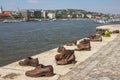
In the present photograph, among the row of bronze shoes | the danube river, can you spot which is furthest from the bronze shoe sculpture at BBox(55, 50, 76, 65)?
the danube river

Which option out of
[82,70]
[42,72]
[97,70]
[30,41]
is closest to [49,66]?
[42,72]

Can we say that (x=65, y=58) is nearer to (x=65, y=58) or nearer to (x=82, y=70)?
(x=65, y=58)

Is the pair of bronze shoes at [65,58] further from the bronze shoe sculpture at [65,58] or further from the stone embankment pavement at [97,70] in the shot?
the stone embankment pavement at [97,70]

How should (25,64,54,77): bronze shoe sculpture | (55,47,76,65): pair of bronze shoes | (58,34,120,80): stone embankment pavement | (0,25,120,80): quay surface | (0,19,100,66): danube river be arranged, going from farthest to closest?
(0,19,100,66): danube river → (55,47,76,65): pair of bronze shoes → (25,64,54,77): bronze shoe sculpture → (0,25,120,80): quay surface → (58,34,120,80): stone embankment pavement

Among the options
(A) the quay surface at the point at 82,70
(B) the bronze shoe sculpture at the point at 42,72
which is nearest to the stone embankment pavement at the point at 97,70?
(A) the quay surface at the point at 82,70

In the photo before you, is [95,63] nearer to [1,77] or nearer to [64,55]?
[64,55]

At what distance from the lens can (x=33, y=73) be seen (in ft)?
41.2

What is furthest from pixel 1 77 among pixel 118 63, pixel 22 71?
pixel 118 63

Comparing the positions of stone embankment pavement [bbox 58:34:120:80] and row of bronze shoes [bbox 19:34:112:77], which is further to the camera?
row of bronze shoes [bbox 19:34:112:77]

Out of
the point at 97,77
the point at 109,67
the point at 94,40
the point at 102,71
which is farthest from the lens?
the point at 94,40

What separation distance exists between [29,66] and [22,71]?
3.67 feet

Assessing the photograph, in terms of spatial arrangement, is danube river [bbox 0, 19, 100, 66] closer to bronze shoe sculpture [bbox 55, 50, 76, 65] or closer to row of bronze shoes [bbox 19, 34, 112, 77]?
row of bronze shoes [bbox 19, 34, 112, 77]

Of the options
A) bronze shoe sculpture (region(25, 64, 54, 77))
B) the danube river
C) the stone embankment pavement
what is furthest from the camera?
the danube river

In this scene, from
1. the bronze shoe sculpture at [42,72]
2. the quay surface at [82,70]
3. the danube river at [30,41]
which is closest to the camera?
the quay surface at [82,70]
